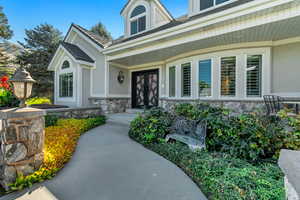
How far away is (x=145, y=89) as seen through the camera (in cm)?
928

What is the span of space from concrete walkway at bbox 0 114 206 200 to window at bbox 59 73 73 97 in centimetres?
613

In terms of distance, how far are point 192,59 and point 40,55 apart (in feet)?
65.2

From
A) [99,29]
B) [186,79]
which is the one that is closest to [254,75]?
[186,79]

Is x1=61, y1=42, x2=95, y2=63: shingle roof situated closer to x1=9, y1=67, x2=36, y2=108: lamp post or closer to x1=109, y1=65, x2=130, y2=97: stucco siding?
x1=109, y1=65, x2=130, y2=97: stucco siding

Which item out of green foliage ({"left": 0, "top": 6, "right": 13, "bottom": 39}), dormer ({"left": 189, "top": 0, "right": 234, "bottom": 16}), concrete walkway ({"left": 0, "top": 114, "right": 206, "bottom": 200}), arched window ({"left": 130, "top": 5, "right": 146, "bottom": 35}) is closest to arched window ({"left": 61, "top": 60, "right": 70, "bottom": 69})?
arched window ({"left": 130, "top": 5, "right": 146, "bottom": 35})

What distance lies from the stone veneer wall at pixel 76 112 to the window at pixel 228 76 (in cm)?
655

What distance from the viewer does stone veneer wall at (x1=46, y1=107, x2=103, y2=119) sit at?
6.72m

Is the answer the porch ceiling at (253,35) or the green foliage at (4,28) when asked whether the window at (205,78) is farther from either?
the green foliage at (4,28)

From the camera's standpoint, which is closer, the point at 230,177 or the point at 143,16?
the point at 230,177

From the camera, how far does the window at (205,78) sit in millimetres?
6148

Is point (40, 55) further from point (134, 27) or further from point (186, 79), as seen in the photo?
point (186, 79)

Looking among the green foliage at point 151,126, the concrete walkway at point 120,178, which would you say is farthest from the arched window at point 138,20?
the concrete walkway at point 120,178

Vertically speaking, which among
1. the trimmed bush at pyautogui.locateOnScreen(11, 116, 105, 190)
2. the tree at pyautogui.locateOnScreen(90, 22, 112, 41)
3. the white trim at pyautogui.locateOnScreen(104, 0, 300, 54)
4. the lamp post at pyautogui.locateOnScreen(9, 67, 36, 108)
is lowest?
the trimmed bush at pyautogui.locateOnScreen(11, 116, 105, 190)

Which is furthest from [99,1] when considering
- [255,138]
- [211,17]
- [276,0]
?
[255,138]
